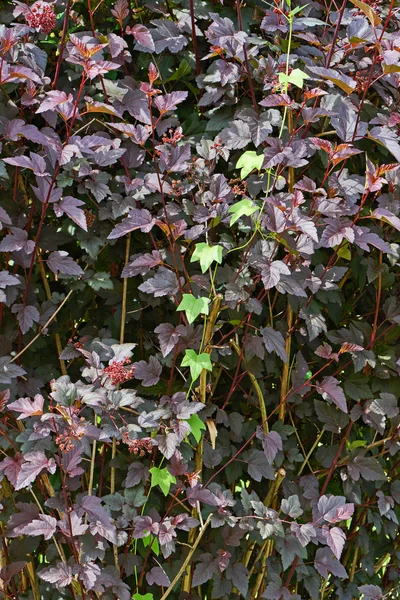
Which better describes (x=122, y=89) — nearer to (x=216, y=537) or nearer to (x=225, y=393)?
(x=225, y=393)

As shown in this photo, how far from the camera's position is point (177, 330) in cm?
187

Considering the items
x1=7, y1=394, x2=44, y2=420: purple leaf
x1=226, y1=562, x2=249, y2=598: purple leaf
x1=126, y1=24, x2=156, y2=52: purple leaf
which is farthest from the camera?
x1=226, y1=562, x2=249, y2=598: purple leaf

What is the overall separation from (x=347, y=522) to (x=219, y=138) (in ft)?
4.25

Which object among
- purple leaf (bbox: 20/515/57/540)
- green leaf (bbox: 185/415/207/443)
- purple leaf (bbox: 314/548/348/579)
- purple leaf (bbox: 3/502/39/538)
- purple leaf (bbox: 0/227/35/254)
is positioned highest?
purple leaf (bbox: 0/227/35/254)

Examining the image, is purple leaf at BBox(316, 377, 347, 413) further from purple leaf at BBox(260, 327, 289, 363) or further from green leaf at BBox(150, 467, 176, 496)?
green leaf at BBox(150, 467, 176, 496)

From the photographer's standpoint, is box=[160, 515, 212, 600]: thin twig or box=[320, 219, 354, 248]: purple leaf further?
box=[160, 515, 212, 600]: thin twig

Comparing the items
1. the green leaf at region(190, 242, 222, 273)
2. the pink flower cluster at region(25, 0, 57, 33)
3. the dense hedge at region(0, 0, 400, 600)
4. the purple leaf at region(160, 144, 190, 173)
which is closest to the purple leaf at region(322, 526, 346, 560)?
the dense hedge at region(0, 0, 400, 600)

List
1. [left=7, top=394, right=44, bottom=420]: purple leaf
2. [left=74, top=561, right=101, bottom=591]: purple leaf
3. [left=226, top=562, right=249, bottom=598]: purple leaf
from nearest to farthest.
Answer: [left=7, top=394, right=44, bottom=420]: purple leaf
[left=74, top=561, right=101, bottom=591]: purple leaf
[left=226, top=562, right=249, bottom=598]: purple leaf

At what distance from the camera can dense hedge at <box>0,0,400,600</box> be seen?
1804mm

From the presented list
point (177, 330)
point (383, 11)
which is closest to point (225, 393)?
point (177, 330)

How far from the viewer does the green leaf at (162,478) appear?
1819mm

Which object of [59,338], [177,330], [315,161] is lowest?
[59,338]

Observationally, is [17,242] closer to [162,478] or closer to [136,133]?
[136,133]

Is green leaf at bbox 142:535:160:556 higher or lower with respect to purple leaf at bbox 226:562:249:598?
higher
